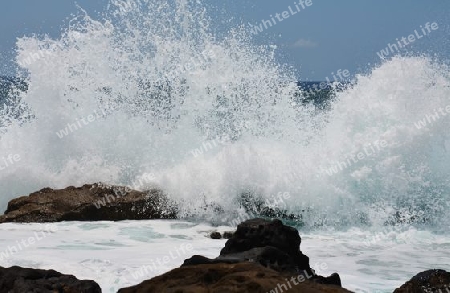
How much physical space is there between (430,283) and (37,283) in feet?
7.58

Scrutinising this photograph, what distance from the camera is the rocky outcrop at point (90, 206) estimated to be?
27.8 feet

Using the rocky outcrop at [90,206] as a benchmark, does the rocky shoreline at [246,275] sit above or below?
below

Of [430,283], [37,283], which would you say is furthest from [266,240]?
[37,283]

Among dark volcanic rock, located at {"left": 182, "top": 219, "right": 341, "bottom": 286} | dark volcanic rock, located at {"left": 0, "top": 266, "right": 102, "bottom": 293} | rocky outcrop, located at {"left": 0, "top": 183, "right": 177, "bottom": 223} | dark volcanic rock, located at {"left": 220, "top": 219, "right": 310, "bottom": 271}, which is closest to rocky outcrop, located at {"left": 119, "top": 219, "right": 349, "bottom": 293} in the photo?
dark volcanic rock, located at {"left": 182, "top": 219, "right": 341, "bottom": 286}

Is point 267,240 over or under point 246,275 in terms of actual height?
under

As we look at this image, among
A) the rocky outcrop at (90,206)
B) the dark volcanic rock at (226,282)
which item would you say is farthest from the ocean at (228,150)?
the dark volcanic rock at (226,282)

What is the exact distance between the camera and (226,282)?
3.25 m

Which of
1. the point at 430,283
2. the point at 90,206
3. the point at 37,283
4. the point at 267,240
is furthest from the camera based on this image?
the point at 90,206

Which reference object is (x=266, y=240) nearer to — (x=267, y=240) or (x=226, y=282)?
(x=267, y=240)

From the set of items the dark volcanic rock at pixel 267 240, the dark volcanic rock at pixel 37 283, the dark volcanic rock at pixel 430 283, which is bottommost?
the dark volcanic rock at pixel 430 283

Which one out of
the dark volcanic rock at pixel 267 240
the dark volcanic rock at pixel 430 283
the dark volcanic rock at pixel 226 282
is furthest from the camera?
the dark volcanic rock at pixel 267 240

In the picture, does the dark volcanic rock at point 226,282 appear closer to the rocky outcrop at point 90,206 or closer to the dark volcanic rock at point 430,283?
the dark volcanic rock at point 430,283

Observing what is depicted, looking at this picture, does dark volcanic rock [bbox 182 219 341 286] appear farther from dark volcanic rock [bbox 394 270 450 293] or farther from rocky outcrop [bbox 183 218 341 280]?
dark volcanic rock [bbox 394 270 450 293]

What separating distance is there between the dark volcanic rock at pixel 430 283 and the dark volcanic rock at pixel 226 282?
738 millimetres
